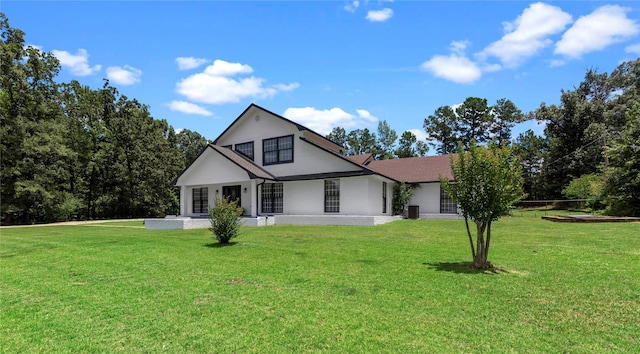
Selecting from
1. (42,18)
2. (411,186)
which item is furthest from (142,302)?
→ (411,186)

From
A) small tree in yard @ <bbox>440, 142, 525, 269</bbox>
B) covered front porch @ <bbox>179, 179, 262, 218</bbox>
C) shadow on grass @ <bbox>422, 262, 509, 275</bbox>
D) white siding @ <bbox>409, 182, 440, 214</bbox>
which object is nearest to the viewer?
shadow on grass @ <bbox>422, 262, 509, 275</bbox>

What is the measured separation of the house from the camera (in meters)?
19.6

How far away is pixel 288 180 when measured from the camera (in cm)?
2173

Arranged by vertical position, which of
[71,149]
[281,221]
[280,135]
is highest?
[71,149]

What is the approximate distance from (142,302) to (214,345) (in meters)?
2.17

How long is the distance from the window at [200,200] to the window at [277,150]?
5.05m

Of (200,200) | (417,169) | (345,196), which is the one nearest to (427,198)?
(417,169)

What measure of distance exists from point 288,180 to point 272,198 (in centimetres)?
210

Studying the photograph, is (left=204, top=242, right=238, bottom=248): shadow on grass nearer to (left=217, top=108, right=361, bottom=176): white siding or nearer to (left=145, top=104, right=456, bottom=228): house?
(left=145, top=104, right=456, bottom=228): house

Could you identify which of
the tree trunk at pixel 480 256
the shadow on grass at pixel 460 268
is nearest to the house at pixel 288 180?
the shadow on grass at pixel 460 268

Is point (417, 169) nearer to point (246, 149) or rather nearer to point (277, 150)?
point (277, 150)

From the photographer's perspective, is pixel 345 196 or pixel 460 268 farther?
pixel 345 196

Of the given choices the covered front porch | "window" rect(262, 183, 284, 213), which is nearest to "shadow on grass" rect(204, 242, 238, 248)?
the covered front porch

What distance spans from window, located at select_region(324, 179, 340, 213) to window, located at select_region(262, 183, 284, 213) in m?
3.52
